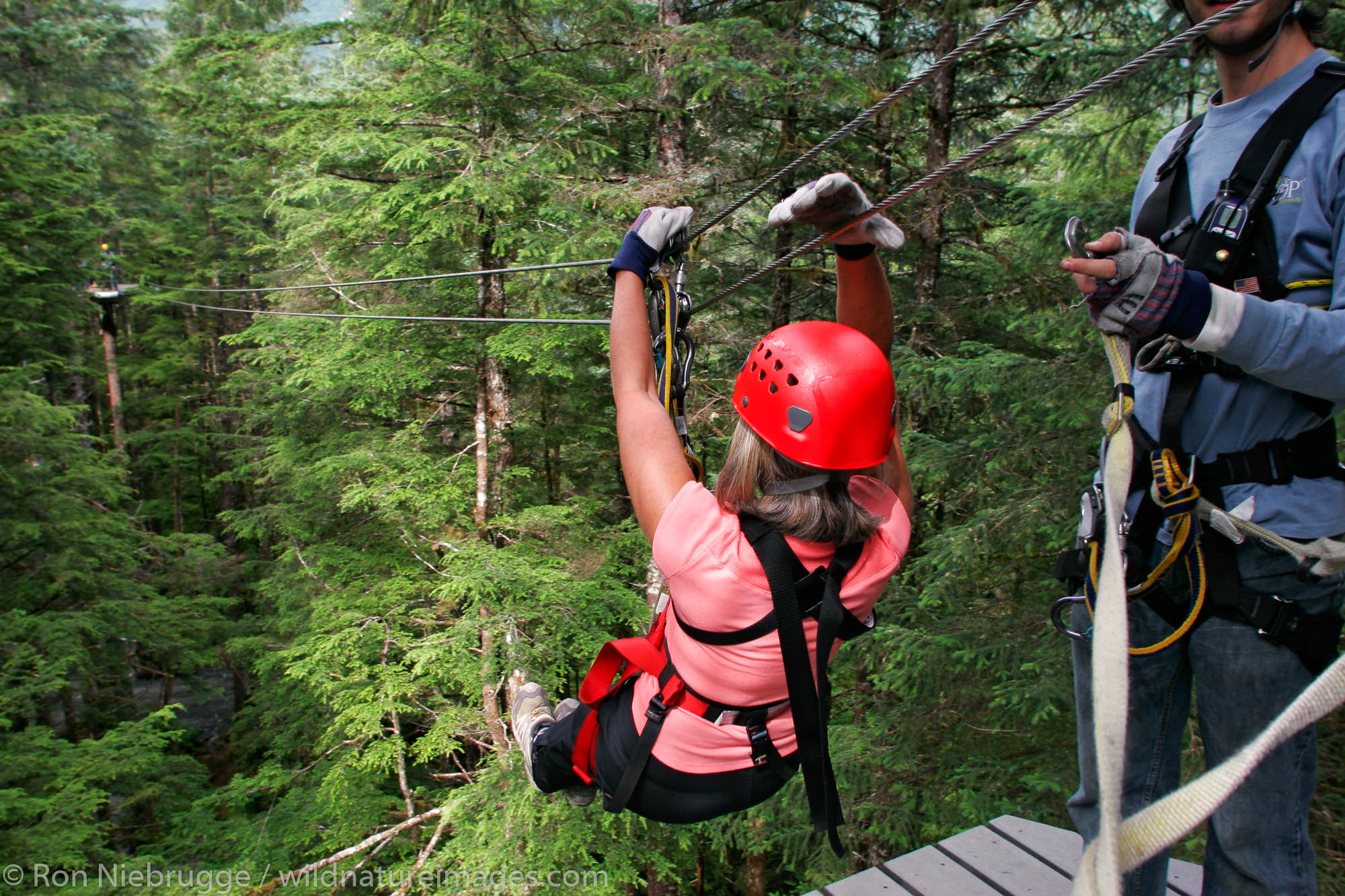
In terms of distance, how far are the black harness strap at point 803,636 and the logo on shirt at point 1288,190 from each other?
3.23 feet

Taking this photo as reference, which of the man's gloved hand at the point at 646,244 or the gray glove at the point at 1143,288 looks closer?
the gray glove at the point at 1143,288

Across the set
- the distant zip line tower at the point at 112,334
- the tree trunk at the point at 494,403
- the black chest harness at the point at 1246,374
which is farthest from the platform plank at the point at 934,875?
the distant zip line tower at the point at 112,334

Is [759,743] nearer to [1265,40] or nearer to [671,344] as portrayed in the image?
[671,344]

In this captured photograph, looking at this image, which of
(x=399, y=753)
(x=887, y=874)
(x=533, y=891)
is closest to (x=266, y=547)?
(x=399, y=753)

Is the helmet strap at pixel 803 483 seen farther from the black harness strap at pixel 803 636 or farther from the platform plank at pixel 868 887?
the platform plank at pixel 868 887

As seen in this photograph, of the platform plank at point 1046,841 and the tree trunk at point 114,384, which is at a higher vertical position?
the platform plank at point 1046,841

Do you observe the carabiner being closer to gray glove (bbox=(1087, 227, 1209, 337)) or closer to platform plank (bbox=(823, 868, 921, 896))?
gray glove (bbox=(1087, 227, 1209, 337))

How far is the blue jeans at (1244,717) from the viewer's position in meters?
1.42

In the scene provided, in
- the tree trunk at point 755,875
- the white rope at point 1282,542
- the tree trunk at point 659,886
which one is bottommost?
the tree trunk at point 755,875

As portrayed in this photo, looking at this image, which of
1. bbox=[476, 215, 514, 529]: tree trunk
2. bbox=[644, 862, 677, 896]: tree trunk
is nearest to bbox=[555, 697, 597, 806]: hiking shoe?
bbox=[476, 215, 514, 529]: tree trunk

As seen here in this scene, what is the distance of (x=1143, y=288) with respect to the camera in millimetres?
1240

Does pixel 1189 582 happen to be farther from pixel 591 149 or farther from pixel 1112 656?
pixel 591 149

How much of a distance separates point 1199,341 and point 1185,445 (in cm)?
38

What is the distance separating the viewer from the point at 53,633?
8.60 meters
